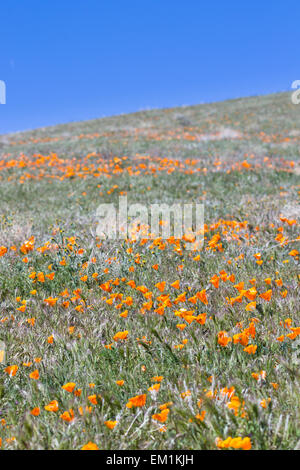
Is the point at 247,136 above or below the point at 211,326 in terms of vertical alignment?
above

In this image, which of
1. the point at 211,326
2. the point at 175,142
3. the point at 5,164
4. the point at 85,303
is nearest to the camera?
the point at 211,326

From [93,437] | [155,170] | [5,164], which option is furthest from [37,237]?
[5,164]

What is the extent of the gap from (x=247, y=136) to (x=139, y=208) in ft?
48.7

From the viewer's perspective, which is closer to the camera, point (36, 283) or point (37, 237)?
point (36, 283)

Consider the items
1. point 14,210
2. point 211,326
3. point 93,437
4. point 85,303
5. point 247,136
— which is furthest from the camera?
point 247,136

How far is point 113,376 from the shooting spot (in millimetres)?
2432

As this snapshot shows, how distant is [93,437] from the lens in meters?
1.87

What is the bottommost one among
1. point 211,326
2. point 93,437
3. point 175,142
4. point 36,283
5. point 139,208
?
point 93,437

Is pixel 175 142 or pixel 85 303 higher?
pixel 175 142

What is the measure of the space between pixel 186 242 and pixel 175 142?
43.7ft

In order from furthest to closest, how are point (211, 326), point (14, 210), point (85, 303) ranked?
point (14, 210), point (85, 303), point (211, 326)

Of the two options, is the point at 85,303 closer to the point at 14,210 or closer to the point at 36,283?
the point at 36,283

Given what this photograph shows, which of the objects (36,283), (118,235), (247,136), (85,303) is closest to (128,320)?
(85,303)

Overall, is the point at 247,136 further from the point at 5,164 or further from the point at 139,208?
the point at 139,208
